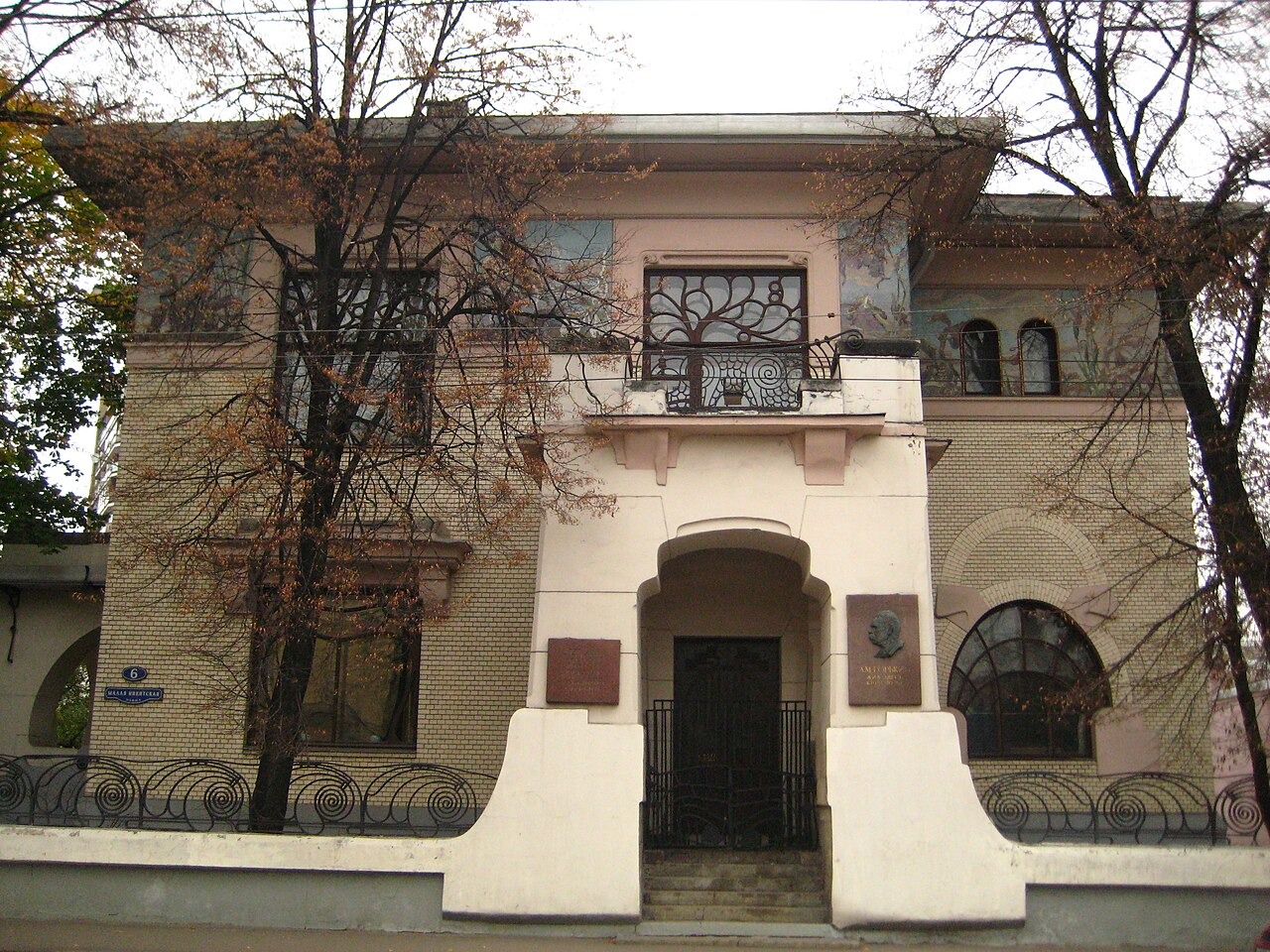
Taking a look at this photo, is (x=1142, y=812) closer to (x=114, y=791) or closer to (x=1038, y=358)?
(x=1038, y=358)

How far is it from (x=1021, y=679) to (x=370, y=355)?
9.49 meters

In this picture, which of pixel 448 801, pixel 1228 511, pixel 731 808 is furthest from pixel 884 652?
pixel 448 801

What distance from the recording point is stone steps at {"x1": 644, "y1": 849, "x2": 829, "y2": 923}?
11586 millimetres

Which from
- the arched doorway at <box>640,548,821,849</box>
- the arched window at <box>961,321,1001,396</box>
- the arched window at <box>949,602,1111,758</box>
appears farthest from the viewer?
the arched window at <box>961,321,1001,396</box>

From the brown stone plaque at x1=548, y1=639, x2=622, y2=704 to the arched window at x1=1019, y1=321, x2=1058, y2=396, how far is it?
8296mm

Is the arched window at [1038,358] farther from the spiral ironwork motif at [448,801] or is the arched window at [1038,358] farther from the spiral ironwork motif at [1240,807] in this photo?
the spiral ironwork motif at [448,801]

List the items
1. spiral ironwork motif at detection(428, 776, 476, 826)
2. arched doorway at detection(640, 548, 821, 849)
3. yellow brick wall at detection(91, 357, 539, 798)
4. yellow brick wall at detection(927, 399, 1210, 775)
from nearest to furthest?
spiral ironwork motif at detection(428, 776, 476, 826), arched doorway at detection(640, 548, 821, 849), yellow brick wall at detection(91, 357, 539, 798), yellow brick wall at detection(927, 399, 1210, 775)

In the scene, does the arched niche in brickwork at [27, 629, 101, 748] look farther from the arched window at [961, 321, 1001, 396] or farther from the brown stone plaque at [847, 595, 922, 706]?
the arched window at [961, 321, 1001, 396]

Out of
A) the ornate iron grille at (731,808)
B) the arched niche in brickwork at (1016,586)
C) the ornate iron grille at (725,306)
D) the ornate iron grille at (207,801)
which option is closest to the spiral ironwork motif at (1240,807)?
the ornate iron grille at (731,808)

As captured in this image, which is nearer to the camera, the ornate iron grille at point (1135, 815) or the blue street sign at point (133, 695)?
the ornate iron grille at point (1135, 815)

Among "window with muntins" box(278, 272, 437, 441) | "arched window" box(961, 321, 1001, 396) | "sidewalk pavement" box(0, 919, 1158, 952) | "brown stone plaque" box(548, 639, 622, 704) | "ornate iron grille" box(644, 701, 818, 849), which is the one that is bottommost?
"sidewalk pavement" box(0, 919, 1158, 952)

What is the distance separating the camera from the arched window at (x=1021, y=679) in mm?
15836

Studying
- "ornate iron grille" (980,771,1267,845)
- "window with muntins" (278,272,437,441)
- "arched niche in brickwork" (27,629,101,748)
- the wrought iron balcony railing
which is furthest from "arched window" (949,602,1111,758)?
"arched niche in brickwork" (27,629,101,748)

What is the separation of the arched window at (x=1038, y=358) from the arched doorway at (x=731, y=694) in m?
4.98
